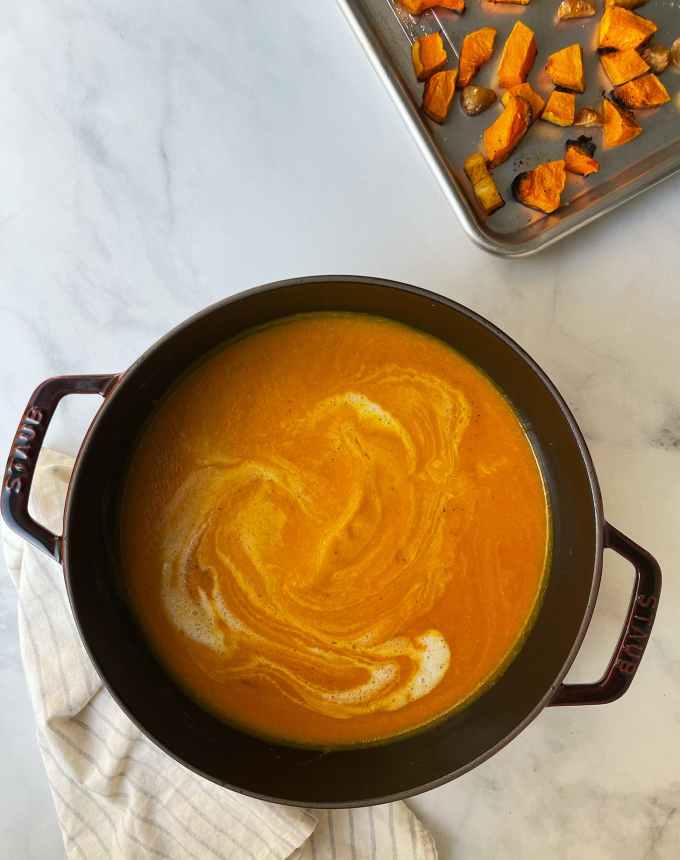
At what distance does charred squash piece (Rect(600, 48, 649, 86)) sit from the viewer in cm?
160

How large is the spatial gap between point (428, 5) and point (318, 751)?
4.74 ft

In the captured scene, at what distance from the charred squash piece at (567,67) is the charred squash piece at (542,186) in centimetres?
16

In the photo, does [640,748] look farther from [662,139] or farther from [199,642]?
[662,139]

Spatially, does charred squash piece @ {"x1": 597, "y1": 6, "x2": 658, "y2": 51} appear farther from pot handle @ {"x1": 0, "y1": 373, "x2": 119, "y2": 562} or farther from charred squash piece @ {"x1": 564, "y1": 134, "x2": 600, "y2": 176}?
pot handle @ {"x1": 0, "y1": 373, "x2": 119, "y2": 562}

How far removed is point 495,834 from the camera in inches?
64.7

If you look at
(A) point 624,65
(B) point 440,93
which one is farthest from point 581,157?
(B) point 440,93

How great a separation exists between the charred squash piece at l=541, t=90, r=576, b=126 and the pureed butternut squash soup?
50cm

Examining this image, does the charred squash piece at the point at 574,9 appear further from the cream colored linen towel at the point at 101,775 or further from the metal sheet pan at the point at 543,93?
the cream colored linen towel at the point at 101,775

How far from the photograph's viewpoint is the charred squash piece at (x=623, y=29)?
159cm

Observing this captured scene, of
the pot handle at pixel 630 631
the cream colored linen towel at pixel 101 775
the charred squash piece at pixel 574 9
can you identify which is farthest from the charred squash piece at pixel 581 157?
the cream colored linen towel at pixel 101 775

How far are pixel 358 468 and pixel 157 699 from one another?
0.56 metres

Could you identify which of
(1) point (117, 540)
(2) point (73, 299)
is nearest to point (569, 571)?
(1) point (117, 540)

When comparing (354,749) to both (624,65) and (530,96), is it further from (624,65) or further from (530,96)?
(624,65)

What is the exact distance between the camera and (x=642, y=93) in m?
1.62
